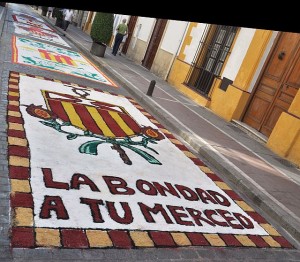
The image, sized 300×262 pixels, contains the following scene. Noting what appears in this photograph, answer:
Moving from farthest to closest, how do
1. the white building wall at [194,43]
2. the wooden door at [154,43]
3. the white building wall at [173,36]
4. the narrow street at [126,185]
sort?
the wooden door at [154,43] → the white building wall at [173,36] → the white building wall at [194,43] → the narrow street at [126,185]

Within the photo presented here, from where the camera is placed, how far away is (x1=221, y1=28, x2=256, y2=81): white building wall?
9.09 m

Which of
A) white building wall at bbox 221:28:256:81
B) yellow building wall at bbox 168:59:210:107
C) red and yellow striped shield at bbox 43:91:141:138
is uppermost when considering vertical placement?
white building wall at bbox 221:28:256:81

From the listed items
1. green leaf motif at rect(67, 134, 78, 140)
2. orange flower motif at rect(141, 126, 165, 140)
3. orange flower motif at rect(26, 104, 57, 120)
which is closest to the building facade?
orange flower motif at rect(141, 126, 165, 140)

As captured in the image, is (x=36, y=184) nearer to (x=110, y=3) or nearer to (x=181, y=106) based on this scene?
(x=110, y=3)

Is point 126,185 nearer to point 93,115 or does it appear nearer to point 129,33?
point 93,115

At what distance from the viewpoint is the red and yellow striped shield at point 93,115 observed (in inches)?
207

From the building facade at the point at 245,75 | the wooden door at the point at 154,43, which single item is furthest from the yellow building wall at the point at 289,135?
the wooden door at the point at 154,43

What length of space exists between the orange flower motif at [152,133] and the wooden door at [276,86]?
324 centimetres

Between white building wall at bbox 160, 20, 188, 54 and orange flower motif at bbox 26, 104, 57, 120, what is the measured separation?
8.29 metres

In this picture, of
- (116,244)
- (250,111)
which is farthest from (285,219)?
(250,111)

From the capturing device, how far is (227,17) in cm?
50

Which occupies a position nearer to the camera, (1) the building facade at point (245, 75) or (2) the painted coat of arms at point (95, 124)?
(2) the painted coat of arms at point (95, 124)

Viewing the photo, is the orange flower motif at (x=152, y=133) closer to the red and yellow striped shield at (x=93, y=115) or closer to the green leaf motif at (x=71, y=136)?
the red and yellow striped shield at (x=93, y=115)

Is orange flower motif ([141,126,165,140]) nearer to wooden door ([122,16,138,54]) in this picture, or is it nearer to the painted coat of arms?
the painted coat of arms
